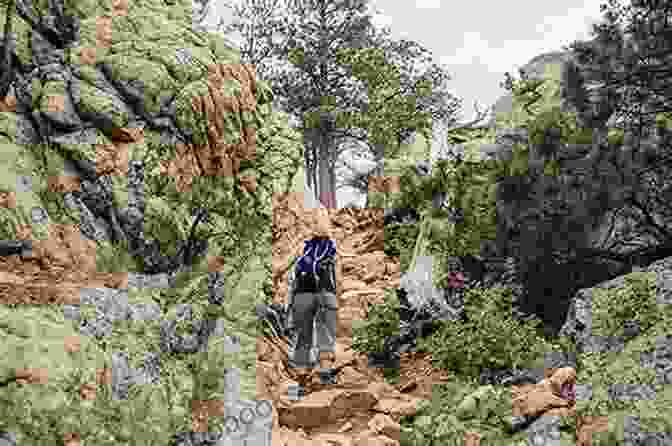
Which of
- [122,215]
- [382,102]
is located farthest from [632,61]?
[382,102]

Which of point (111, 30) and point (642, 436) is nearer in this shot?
point (642, 436)

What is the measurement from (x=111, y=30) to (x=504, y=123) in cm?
1047

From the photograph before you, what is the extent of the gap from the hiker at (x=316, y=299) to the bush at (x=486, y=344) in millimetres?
1731

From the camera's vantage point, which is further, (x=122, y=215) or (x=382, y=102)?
(x=382, y=102)

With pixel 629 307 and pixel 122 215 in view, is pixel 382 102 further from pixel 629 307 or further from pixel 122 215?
pixel 629 307

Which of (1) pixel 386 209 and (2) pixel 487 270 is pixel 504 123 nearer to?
(1) pixel 386 209

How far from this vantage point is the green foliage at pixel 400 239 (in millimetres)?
14984

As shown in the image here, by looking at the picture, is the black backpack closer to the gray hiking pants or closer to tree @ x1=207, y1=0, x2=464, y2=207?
the gray hiking pants

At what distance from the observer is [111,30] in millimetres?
12969

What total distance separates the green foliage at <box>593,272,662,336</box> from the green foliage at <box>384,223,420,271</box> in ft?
24.1

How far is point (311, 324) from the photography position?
28.9 feet

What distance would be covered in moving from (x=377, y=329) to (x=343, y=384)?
4.55ft

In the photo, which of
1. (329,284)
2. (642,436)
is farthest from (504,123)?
(642,436)

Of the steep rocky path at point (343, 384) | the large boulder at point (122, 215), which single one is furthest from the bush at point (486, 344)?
the large boulder at point (122, 215)
